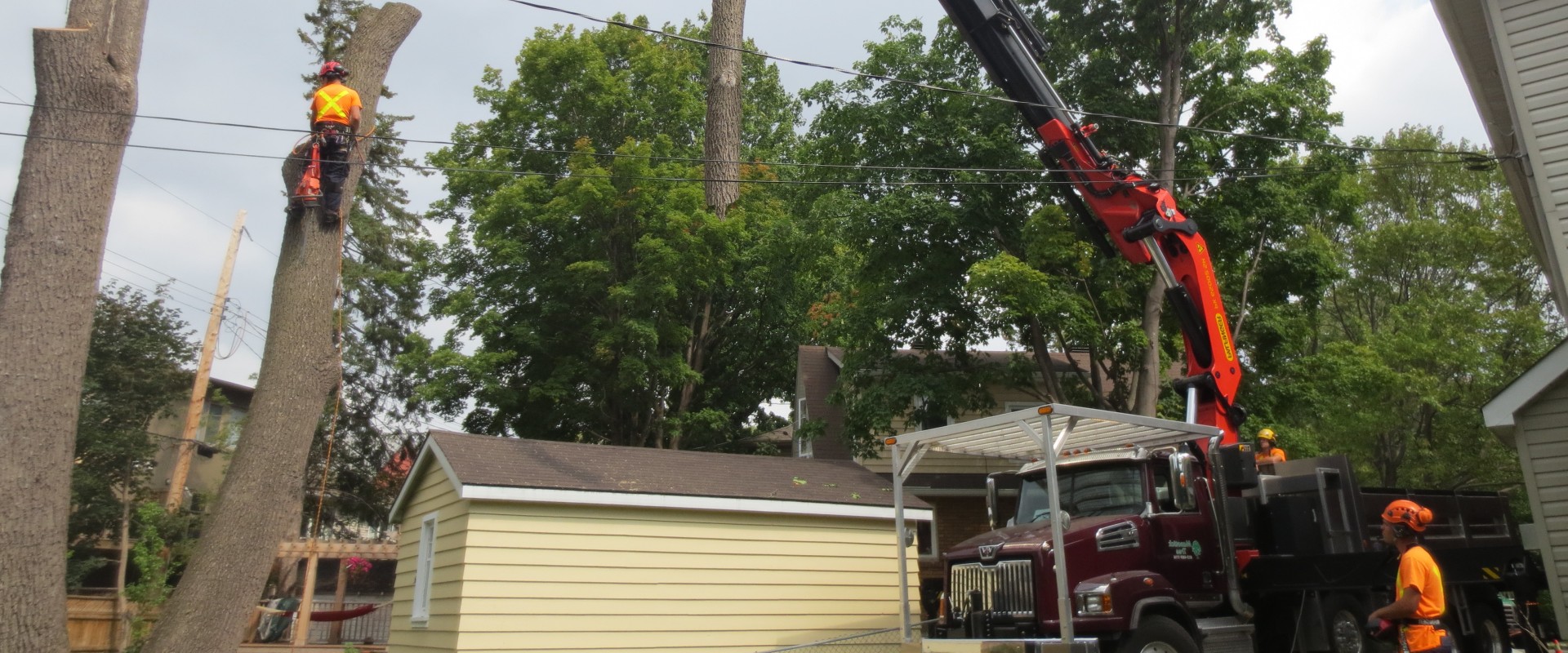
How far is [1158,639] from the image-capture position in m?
8.52

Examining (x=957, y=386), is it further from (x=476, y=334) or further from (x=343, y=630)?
(x=343, y=630)

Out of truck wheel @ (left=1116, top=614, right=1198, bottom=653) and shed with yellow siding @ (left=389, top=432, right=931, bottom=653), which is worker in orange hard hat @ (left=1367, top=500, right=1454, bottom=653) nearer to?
truck wheel @ (left=1116, top=614, right=1198, bottom=653)

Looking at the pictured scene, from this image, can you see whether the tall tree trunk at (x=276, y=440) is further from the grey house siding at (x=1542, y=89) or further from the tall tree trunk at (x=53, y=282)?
the grey house siding at (x=1542, y=89)

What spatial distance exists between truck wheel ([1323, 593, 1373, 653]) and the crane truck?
0.06ft

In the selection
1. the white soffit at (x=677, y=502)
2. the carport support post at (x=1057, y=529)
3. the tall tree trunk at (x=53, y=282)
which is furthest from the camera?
the white soffit at (x=677, y=502)

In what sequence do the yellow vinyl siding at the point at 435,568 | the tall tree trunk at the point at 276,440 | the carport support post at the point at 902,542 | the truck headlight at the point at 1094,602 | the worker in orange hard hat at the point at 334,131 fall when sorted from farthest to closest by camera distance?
the yellow vinyl siding at the point at 435,568 < the carport support post at the point at 902,542 < the truck headlight at the point at 1094,602 < the worker in orange hard hat at the point at 334,131 < the tall tree trunk at the point at 276,440

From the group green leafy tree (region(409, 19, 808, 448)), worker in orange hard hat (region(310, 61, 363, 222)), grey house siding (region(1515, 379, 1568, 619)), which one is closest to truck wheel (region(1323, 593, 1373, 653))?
grey house siding (region(1515, 379, 1568, 619))

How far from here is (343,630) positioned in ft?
77.8

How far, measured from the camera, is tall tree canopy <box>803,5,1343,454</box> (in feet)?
60.2

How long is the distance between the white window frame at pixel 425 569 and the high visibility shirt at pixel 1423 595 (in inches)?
406

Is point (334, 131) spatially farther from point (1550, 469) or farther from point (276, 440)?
point (1550, 469)

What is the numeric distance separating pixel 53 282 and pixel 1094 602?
780 cm

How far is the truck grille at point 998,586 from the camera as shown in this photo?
28.2 feet

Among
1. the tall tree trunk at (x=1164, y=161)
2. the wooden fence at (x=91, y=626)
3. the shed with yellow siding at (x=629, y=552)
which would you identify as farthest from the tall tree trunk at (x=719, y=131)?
the wooden fence at (x=91, y=626)
